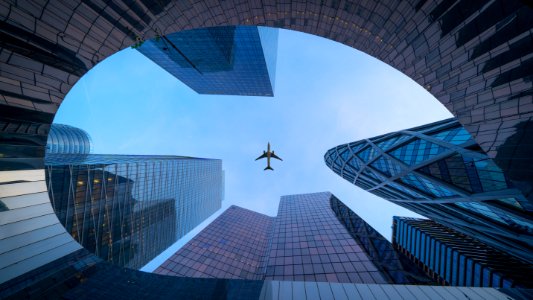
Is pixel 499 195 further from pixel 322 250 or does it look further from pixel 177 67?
pixel 177 67

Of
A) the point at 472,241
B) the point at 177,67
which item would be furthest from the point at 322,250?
the point at 177,67

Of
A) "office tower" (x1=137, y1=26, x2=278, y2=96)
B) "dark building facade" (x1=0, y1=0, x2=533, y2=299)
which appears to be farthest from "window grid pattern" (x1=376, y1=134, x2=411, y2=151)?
"office tower" (x1=137, y1=26, x2=278, y2=96)

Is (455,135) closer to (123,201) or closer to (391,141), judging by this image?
(391,141)

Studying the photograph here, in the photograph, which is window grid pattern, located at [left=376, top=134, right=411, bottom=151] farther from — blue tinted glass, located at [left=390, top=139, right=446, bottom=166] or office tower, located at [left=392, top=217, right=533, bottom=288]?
office tower, located at [left=392, top=217, right=533, bottom=288]

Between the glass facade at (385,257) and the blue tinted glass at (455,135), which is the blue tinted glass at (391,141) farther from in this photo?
the glass facade at (385,257)

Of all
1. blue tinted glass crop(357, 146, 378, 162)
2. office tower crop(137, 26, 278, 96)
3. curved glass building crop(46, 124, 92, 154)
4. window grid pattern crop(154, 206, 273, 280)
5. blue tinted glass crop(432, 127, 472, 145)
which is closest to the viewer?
blue tinted glass crop(432, 127, 472, 145)

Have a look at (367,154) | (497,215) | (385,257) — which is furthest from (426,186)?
(367,154)
